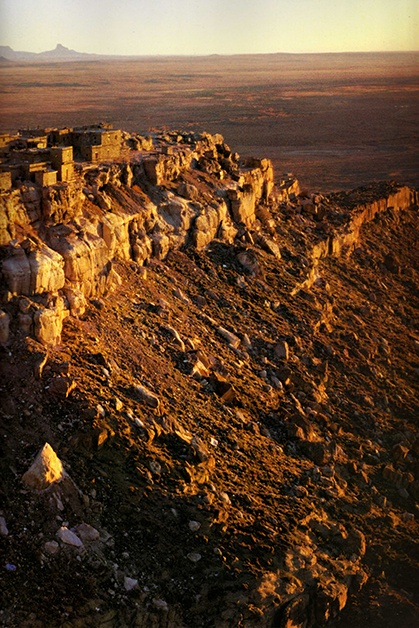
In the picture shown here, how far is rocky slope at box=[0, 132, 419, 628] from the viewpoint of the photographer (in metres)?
10.3

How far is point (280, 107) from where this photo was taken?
96250 millimetres

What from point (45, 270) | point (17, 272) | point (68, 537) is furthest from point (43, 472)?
point (45, 270)

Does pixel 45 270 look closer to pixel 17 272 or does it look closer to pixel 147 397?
pixel 17 272

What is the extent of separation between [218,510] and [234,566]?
932mm

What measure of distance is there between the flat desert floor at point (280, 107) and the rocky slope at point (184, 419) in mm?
20604

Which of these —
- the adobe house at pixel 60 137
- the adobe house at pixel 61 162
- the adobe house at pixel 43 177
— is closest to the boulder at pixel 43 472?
the adobe house at pixel 43 177

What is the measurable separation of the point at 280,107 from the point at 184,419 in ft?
291

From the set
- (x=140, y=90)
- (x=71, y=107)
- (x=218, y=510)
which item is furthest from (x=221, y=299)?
(x=140, y=90)

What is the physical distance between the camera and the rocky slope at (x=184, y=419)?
1027 centimetres

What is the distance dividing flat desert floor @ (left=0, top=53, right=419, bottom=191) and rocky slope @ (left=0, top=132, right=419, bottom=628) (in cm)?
2060

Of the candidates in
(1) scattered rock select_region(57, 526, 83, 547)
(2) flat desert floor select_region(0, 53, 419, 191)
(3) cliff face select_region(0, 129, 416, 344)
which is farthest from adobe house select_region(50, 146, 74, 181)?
(2) flat desert floor select_region(0, 53, 419, 191)

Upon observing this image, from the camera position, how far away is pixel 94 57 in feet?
600

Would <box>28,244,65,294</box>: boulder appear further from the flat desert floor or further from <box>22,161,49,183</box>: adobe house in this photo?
the flat desert floor

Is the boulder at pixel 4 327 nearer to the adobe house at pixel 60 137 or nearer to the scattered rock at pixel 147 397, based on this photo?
the scattered rock at pixel 147 397
